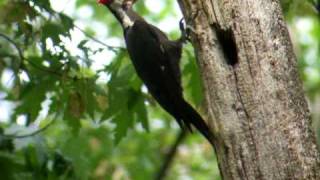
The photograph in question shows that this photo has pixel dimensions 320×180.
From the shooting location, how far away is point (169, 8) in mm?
8555

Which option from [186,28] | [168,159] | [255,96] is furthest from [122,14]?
[168,159]

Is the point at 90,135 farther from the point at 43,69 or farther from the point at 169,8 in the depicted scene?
the point at 169,8

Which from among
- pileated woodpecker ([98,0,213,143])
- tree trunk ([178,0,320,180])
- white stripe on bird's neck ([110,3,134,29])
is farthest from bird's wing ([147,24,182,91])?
tree trunk ([178,0,320,180])

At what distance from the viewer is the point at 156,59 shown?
310 centimetres

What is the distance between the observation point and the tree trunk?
239 cm

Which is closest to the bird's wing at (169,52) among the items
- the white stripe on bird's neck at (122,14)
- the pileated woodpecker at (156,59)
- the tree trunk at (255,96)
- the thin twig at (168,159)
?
the pileated woodpecker at (156,59)

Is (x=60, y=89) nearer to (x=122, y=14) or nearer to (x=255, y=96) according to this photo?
(x=122, y=14)

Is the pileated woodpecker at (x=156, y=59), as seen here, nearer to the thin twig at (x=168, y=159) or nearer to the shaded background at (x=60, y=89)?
the shaded background at (x=60, y=89)

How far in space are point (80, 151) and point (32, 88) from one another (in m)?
0.57

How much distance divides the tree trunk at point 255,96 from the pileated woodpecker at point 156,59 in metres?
0.29

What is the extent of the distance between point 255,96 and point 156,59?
29.3 inches

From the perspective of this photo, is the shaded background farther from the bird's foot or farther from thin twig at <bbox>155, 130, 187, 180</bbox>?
thin twig at <bbox>155, 130, 187, 180</bbox>

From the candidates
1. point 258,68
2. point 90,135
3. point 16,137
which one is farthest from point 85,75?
point 90,135

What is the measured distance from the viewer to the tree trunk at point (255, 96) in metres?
2.39
